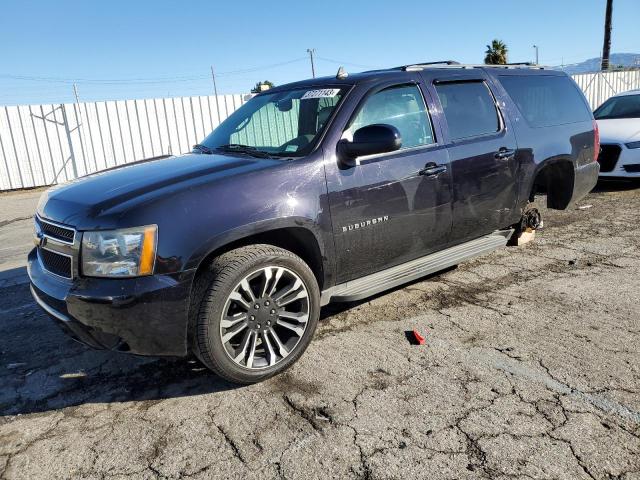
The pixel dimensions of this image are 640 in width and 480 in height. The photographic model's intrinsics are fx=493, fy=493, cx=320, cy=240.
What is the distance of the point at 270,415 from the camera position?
2738 millimetres

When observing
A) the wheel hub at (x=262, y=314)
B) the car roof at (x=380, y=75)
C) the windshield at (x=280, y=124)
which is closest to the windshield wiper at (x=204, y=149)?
the windshield at (x=280, y=124)

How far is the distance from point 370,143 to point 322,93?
2.54 ft

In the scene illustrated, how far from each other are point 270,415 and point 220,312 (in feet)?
2.09

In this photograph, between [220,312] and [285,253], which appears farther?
[285,253]

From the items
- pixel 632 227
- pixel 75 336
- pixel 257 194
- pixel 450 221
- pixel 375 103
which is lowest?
pixel 632 227

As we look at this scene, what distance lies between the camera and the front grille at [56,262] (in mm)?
2862

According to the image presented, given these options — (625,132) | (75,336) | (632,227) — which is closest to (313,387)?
(75,336)

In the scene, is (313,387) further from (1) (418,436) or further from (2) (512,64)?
(2) (512,64)

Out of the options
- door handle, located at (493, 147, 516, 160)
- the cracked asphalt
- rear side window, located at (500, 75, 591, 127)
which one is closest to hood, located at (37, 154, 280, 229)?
the cracked asphalt

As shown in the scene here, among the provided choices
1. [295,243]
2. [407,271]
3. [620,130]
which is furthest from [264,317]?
[620,130]

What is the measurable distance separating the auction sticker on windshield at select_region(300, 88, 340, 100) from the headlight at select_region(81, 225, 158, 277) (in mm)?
1722

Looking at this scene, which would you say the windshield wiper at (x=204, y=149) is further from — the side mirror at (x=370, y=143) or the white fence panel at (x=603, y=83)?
the white fence panel at (x=603, y=83)

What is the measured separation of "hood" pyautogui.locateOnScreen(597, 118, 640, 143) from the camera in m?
8.09

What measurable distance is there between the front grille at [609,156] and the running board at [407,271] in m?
5.01
